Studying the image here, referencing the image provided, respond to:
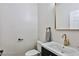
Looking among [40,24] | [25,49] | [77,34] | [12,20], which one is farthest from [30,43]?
[77,34]

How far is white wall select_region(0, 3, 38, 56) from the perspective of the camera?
1619 millimetres

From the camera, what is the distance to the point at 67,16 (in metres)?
1.39

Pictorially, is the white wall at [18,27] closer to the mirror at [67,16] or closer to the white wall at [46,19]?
the white wall at [46,19]

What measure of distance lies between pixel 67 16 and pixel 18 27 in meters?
0.76

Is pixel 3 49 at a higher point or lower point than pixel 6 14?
lower


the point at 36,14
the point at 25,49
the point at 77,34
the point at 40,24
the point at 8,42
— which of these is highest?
the point at 36,14

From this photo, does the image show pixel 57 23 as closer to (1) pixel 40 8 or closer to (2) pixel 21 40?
(1) pixel 40 8

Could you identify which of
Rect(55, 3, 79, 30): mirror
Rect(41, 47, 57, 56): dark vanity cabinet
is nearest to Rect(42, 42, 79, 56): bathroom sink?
Rect(41, 47, 57, 56): dark vanity cabinet

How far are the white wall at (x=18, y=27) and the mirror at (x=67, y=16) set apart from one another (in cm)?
35

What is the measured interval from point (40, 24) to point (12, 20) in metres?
0.44

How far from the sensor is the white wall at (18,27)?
63.7 inches

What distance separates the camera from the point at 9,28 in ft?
5.40

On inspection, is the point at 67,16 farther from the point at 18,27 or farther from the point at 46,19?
the point at 18,27

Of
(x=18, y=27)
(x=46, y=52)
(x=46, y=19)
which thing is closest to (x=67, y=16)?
(x=46, y=19)
